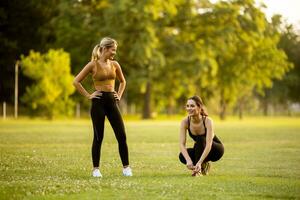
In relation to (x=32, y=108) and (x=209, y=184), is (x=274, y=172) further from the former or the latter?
(x=32, y=108)

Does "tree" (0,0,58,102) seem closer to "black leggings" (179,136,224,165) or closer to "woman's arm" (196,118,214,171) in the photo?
"black leggings" (179,136,224,165)

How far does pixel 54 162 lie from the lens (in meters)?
14.5

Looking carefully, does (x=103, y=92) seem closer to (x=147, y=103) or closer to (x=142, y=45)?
(x=142, y=45)

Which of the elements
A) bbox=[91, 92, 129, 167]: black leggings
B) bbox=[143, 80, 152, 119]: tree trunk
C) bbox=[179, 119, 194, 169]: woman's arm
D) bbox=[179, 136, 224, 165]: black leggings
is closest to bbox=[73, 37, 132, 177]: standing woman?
bbox=[91, 92, 129, 167]: black leggings

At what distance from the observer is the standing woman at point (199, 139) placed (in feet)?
38.2

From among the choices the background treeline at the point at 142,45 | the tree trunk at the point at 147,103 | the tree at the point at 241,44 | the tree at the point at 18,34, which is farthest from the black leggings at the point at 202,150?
the tree at the point at 18,34

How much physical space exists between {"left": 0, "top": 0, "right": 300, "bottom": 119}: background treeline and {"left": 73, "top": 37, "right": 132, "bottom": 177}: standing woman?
43.7 meters

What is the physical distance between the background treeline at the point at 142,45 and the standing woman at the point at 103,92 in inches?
1719

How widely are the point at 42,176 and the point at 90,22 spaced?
175 feet

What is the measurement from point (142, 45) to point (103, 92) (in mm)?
44167

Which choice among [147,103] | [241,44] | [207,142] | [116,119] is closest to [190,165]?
[207,142]

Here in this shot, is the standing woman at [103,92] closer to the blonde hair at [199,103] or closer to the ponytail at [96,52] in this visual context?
the ponytail at [96,52]

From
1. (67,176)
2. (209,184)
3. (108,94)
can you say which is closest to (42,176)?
(67,176)

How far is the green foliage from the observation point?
56.1 meters
